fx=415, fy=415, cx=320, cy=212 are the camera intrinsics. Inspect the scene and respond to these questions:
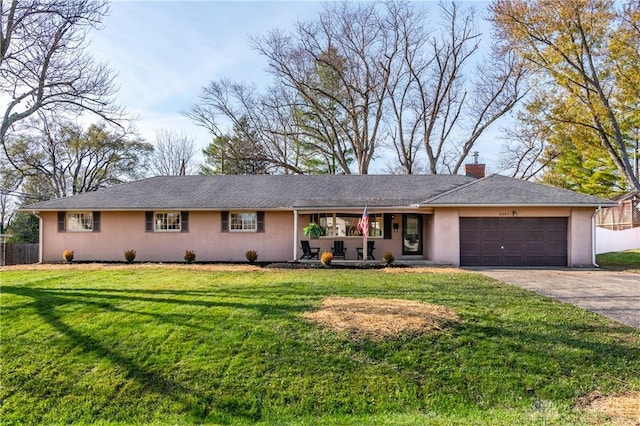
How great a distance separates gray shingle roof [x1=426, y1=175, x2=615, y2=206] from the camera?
1502 cm

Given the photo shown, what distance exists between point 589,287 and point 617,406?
6.65 metres

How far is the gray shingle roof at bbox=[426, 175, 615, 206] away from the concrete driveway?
2471 millimetres

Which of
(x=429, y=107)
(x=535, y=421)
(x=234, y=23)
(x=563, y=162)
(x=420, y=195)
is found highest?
(x=429, y=107)

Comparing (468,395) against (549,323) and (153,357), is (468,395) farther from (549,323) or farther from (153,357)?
(153,357)

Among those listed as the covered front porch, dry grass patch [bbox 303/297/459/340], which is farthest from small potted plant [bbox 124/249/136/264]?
dry grass patch [bbox 303/297/459/340]

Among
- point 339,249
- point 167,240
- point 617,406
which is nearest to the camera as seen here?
point 617,406

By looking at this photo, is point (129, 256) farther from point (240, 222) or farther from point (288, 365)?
point (288, 365)

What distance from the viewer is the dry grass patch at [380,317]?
21.5 feet

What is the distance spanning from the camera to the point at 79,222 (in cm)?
1772

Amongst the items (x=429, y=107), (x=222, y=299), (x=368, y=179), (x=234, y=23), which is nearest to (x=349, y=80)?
(x=429, y=107)

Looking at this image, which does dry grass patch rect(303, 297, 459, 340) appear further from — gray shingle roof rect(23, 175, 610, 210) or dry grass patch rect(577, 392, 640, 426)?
gray shingle roof rect(23, 175, 610, 210)

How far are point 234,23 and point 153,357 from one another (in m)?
11.0

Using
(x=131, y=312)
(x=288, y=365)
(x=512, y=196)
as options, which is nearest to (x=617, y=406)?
Answer: (x=288, y=365)

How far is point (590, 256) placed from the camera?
50.3 ft
